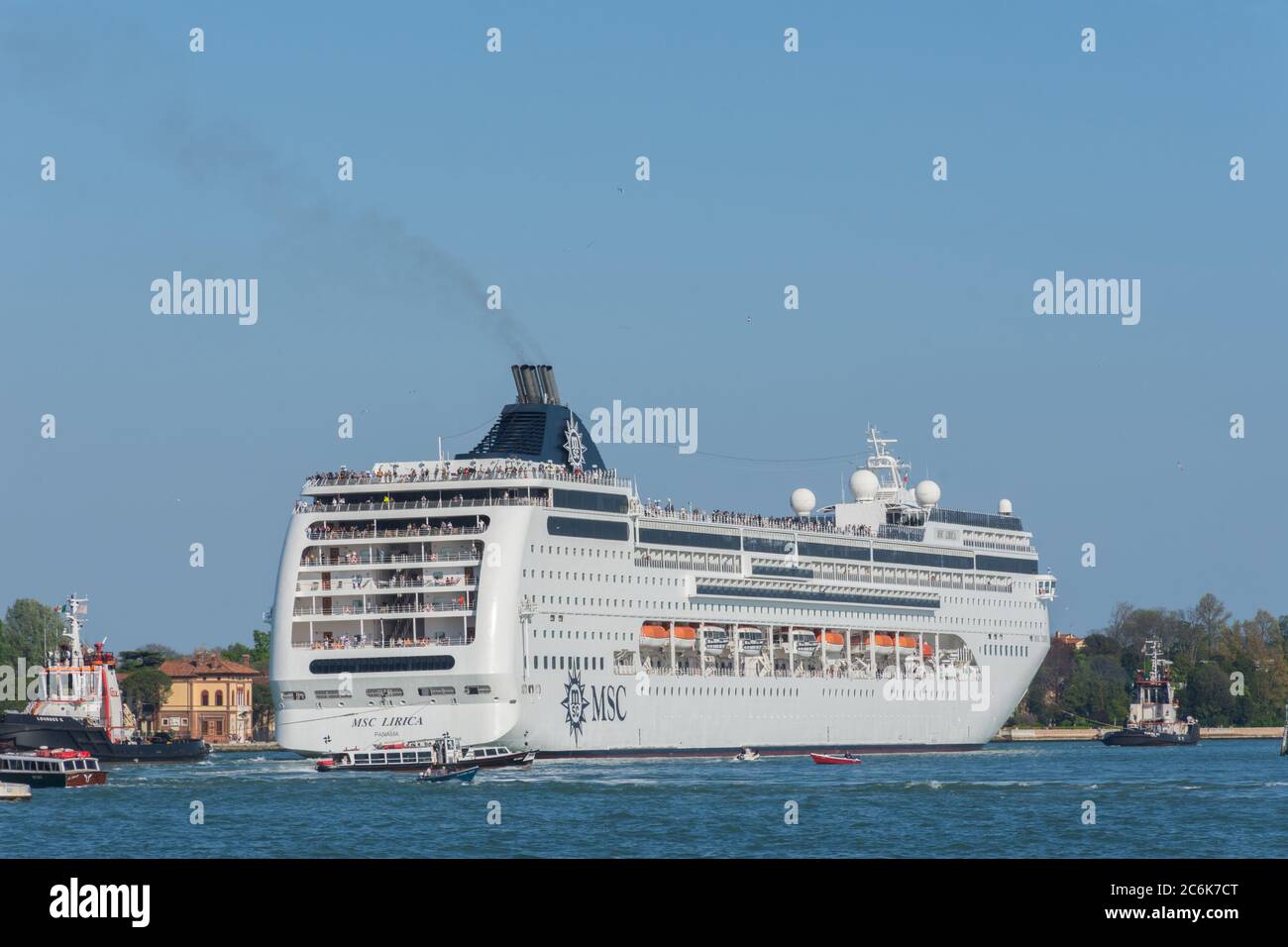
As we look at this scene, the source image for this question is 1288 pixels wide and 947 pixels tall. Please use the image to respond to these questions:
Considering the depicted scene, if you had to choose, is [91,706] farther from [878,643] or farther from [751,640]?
[878,643]

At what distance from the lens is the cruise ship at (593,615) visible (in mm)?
81125

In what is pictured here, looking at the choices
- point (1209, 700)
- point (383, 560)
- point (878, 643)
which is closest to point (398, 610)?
point (383, 560)

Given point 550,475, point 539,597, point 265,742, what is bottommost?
point 265,742

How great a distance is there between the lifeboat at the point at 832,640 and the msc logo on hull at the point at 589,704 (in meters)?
19.9

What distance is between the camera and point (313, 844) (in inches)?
1982

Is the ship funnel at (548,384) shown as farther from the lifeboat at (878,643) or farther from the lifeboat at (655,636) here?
the lifeboat at (878,643)

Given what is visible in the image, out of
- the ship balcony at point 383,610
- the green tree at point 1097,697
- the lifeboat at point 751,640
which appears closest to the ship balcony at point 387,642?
the ship balcony at point 383,610

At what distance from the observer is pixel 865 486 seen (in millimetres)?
117625

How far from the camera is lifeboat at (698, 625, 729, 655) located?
321ft

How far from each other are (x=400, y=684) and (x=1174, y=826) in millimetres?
34838

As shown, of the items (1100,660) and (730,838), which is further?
(1100,660)
